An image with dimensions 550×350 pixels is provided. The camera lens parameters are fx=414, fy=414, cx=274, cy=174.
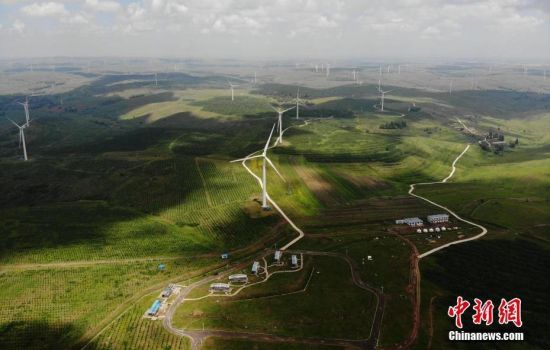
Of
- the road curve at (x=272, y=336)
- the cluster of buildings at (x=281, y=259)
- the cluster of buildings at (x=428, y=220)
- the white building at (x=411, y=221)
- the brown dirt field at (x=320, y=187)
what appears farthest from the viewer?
the brown dirt field at (x=320, y=187)

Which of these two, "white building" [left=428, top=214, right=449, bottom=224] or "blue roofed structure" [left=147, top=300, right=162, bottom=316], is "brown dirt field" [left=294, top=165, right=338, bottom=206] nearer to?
"white building" [left=428, top=214, right=449, bottom=224]

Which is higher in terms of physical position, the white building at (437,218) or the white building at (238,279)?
the white building at (437,218)

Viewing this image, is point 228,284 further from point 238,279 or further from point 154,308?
point 154,308

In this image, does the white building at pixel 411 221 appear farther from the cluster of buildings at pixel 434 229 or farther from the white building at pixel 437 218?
the cluster of buildings at pixel 434 229

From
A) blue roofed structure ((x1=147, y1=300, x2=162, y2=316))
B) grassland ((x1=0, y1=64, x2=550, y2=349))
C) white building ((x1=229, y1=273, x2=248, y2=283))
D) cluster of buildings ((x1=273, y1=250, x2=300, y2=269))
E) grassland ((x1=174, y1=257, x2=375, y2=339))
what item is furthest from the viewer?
cluster of buildings ((x1=273, y1=250, x2=300, y2=269))

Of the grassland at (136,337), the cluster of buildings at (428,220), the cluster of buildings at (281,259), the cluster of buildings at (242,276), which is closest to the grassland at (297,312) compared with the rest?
the cluster of buildings at (242,276)

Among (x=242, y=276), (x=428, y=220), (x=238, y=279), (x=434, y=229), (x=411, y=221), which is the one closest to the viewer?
(x=238, y=279)

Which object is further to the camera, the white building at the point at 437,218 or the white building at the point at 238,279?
the white building at the point at 437,218

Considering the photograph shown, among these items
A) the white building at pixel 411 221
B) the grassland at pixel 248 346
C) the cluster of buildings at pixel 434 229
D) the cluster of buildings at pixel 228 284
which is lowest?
the grassland at pixel 248 346

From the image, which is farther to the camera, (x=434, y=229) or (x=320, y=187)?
(x=320, y=187)

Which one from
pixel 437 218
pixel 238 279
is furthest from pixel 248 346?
pixel 437 218

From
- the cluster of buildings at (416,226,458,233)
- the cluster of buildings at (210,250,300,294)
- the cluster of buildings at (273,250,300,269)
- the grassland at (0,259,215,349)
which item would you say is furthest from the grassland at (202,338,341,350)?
the cluster of buildings at (416,226,458,233)

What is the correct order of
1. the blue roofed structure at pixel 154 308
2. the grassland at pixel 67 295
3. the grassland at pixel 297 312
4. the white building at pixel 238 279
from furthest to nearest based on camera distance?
the white building at pixel 238 279 → the blue roofed structure at pixel 154 308 → the grassland at pixel 67 295 → the grassland at pixel 297 312
